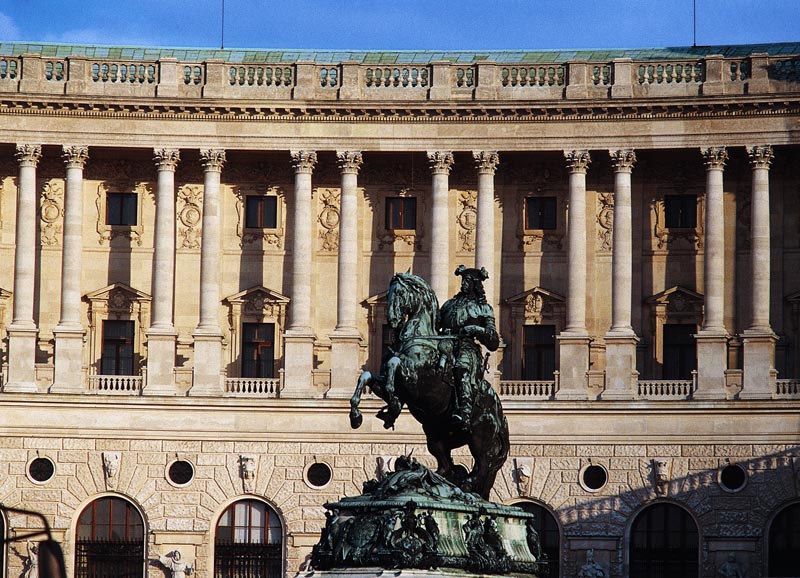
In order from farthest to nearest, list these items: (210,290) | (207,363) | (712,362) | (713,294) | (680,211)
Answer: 1. (680,211)
2. (210,290)
3. (207,363)
4. (713,294)
5. (712,362)

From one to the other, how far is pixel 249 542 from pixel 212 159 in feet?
43.5

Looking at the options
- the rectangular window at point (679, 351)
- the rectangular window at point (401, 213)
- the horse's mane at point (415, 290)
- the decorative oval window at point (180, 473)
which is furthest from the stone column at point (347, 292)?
the horse's mane at point (415, 290)

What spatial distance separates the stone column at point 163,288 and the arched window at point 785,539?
67.1 feet

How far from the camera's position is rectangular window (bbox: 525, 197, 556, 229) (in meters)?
72.2

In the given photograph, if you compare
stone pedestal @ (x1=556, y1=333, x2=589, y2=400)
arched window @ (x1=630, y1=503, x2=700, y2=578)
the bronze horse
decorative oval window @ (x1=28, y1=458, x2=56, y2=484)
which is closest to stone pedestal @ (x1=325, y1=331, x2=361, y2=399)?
stone pedestal @ (x1=556, y1=333, x2=589, y2=400)

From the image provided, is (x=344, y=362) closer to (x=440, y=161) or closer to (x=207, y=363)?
(x=207, y=363)

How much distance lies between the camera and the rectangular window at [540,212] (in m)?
72.2

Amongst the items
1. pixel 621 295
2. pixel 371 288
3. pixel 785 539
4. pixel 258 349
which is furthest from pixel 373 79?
pixel 785 539

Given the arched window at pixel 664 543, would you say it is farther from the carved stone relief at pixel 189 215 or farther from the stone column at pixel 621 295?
the carved stone relief at pixel 189 215

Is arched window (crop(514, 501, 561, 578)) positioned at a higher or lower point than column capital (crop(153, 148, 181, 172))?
lower

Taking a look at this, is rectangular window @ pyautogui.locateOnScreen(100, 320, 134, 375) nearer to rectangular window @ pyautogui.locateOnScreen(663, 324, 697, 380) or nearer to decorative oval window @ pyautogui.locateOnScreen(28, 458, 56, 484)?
decorative oval window @ pyautogui.locateOnScreen(28, 458, 56, 484)

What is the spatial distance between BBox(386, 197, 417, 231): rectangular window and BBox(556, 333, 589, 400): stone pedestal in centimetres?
720

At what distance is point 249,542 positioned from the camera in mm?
68062

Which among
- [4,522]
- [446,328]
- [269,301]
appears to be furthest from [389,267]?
[446,328]
